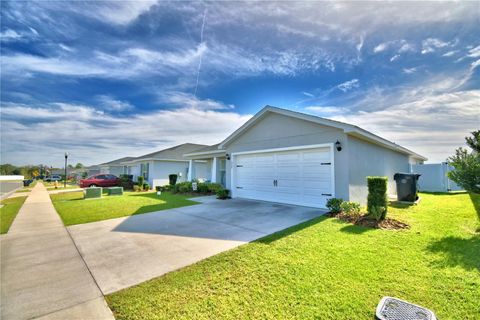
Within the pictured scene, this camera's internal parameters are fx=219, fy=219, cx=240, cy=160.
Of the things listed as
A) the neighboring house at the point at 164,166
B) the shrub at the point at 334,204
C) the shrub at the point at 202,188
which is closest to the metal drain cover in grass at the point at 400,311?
the shrub at the point at 334,204

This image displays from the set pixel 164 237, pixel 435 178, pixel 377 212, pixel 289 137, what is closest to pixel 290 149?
pixel 289 137

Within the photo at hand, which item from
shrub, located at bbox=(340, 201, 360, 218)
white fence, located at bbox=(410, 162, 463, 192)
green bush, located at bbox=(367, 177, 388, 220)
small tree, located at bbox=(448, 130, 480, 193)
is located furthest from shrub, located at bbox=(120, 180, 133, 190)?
white fence, located at bbox=(410, 162, 463, 192)

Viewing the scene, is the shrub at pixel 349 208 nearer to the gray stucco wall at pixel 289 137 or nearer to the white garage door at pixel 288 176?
the gray stucco wall at pixel 289 137

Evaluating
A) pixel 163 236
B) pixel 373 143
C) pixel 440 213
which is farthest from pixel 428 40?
pixel 163 236

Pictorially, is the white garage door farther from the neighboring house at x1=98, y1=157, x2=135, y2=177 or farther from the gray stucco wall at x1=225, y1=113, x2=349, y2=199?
the neighboring house at x1=98, y1=157, x2=135, y2=177

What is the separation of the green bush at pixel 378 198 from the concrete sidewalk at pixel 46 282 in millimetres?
6927

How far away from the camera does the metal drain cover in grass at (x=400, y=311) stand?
8.35 ft

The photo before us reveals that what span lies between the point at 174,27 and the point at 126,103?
789cm

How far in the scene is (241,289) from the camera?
3.24 meters

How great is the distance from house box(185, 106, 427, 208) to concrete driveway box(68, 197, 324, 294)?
3.90 ft

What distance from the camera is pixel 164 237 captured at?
5855 mm

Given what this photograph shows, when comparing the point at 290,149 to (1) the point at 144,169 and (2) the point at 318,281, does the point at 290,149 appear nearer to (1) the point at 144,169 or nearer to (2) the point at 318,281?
(2) the point at 318,281

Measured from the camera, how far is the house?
27.9ft

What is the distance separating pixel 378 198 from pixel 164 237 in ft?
21.0
